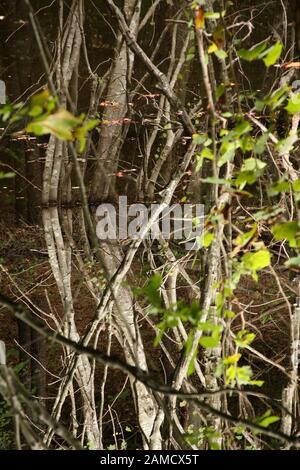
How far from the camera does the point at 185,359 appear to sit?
2877 millimetres

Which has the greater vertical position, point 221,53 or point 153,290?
point 221,53

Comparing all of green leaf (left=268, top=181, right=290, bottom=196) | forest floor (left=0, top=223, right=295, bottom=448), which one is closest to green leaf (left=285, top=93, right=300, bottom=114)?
green leaf (left=268, top=181, right=290, bottom=196)

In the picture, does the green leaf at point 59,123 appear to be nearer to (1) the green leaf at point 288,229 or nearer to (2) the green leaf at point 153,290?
(2) the green leaf at point 153,290

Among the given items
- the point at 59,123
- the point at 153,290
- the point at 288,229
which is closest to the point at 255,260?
the point at 288,229

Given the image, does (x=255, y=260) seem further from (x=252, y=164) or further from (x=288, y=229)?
(x=252, y=164)

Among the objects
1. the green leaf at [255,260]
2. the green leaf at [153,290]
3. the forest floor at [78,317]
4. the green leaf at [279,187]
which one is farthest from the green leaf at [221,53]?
the forest floor at [78,317]

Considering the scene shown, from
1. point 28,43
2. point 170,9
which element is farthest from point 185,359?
point 28,43

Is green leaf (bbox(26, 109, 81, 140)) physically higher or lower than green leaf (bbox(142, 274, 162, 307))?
higher

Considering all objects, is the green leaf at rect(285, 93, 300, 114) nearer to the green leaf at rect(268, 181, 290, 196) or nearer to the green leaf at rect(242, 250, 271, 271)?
the green leaf at rect(268, 181, 290, 196)

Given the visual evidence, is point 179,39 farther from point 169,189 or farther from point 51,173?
point 169,189

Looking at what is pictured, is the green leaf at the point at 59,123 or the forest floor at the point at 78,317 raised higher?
the green leaf at the point at 59,123

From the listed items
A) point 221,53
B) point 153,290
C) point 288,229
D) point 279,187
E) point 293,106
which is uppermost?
point 221,53
